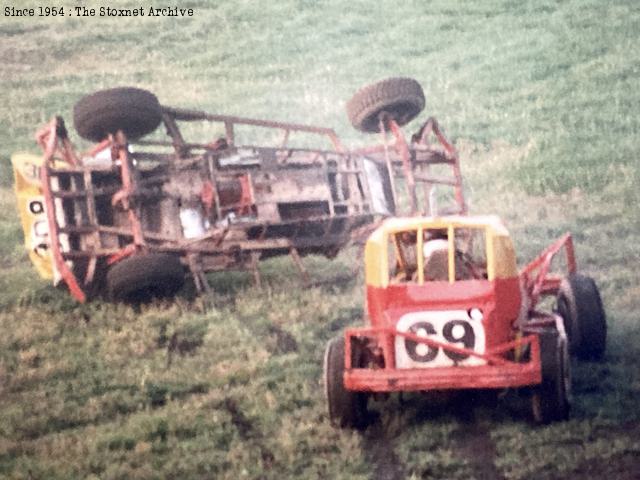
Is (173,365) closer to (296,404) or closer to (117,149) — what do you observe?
(296,404)

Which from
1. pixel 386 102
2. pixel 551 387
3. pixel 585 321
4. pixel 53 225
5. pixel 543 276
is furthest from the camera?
pixel 386 102

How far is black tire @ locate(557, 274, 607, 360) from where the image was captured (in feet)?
28.0

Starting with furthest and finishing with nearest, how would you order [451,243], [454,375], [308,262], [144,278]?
[308,262]
[144,278]
[451,243]
[454,375]

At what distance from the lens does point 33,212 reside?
11.7 metres

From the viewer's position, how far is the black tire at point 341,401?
23.8 feet

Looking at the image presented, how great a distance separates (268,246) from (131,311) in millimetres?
1664

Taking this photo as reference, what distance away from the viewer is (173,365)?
8961 mm

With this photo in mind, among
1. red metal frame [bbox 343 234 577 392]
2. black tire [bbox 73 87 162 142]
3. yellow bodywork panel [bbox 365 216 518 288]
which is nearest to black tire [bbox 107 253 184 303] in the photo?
black tire [bbox 73 87 162 142]

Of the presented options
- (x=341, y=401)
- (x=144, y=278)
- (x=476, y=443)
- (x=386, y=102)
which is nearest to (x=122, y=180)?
(x=144, y=278)

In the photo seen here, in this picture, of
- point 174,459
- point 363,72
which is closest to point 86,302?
point 174,459

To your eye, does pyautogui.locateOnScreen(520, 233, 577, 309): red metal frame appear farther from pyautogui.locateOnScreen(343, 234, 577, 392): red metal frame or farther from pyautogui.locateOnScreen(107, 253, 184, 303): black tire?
pyautogui.locateOnScreen(107, 253, 184, 303): black tire

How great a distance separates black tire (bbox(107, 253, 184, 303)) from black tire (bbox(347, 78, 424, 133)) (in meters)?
3.00

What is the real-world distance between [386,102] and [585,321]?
4.32 meters

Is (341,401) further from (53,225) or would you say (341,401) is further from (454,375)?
(53,225)
